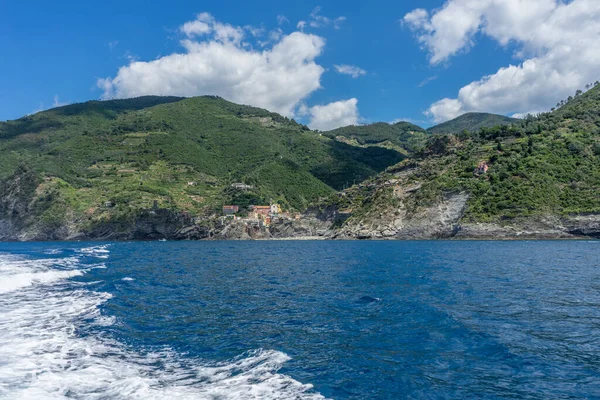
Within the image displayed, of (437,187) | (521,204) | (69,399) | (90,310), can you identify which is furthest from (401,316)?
(437,187)

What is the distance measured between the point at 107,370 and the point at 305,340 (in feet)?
20.9

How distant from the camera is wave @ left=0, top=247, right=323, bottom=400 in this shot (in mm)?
9797

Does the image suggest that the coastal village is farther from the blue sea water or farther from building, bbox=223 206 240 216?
the blue sea water

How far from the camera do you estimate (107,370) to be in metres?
11.6

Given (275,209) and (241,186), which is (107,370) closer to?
(275,209)

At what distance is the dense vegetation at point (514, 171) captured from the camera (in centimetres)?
8688

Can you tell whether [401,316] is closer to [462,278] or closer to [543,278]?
[462,278]

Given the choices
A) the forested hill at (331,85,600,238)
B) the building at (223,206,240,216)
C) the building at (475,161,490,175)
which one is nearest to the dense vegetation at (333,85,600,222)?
the forested hill at (331,85,600,238)

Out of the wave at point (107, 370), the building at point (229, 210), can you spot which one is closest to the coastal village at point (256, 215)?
the building at point (229, 210)

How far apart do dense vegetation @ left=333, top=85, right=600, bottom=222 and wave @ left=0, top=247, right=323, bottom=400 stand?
88611mm

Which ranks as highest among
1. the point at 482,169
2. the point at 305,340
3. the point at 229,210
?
the point at 482,169

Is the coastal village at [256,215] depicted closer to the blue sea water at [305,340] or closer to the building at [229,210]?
the building at [229,210]

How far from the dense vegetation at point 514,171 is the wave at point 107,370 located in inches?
3489

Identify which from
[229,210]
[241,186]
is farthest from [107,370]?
[241,186]
